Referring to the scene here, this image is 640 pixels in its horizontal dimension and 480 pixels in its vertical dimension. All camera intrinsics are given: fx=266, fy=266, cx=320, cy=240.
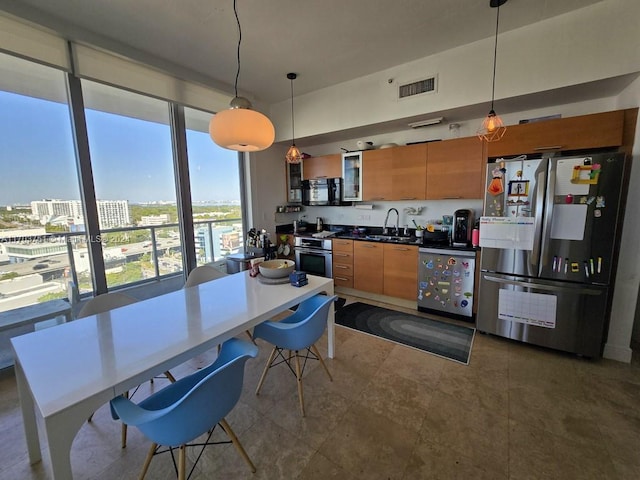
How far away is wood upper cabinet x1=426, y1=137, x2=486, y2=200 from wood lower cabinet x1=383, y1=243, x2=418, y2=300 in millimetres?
742

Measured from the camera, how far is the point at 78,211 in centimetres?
253

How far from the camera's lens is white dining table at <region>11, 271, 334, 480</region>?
3.01ft

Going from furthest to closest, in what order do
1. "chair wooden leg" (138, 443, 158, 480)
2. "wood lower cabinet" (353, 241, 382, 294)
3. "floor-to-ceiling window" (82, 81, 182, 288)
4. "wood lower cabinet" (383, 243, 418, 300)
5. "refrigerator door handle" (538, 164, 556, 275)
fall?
"wood lower cabinet" (353, 241, 382, 294) < "wood lower cabinet" (383, 243, 418, 300) < "floor-to-ceiling window" (82, 81, 182, 288) < "refrigerator door handle" (538, 164, 556, 275) < "chair wooden leg" (138, 443, 158, 480)

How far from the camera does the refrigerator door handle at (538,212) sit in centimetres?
224

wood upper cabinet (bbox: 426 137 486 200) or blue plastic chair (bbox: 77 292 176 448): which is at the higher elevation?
wood upper cabinet (bbox: 426 137 486 200)

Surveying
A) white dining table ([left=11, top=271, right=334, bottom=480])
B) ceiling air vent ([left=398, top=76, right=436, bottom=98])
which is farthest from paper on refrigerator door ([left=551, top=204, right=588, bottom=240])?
white dining table ([left=11, top=271, right=334, bottom=480])

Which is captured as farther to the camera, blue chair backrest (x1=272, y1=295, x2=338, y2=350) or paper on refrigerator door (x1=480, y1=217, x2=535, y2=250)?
paper on refrigerator door (x1=480, y1=217, x2=535, y2=250)

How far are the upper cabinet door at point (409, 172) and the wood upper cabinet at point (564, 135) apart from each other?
30.3 inches

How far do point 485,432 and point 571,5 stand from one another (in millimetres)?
3237

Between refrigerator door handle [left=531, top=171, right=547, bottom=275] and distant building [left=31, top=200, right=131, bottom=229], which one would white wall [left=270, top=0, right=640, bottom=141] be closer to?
refrigerator door handle [left=531, top=171, right=547, bottom=275]

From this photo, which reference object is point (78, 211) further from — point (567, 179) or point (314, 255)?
point (567, 179)

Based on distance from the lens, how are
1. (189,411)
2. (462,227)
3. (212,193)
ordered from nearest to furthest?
(189,411) → (462,227) → (212,193)

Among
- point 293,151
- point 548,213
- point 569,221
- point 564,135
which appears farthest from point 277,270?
point 564,135

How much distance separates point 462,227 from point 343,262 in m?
1.61
